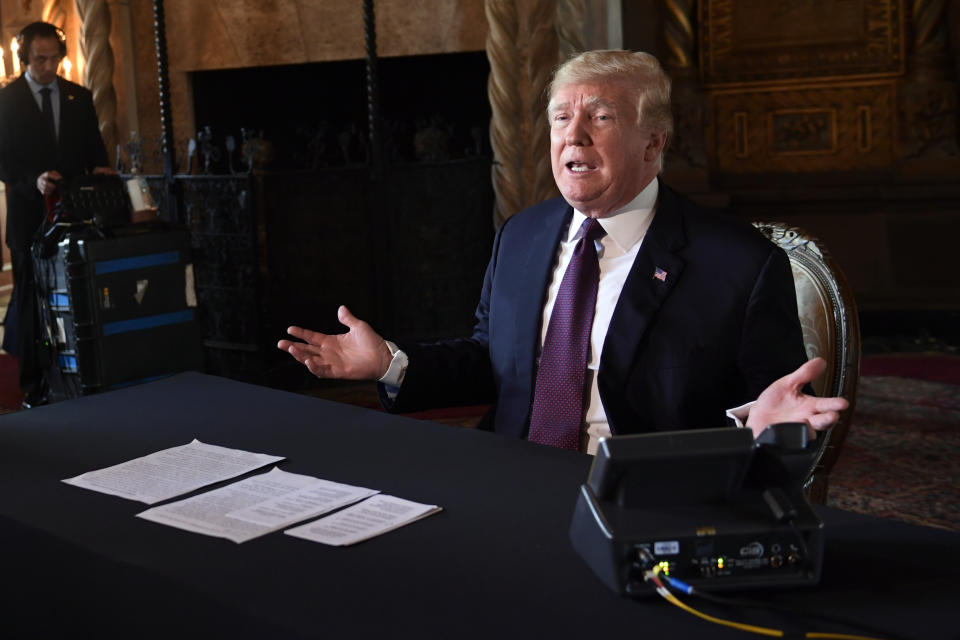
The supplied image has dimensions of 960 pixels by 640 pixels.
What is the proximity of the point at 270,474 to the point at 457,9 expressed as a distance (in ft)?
17.0

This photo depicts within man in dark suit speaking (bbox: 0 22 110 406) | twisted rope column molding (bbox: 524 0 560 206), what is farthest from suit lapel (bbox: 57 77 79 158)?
twisted rope column molding (bbox: 524 0 560 206)

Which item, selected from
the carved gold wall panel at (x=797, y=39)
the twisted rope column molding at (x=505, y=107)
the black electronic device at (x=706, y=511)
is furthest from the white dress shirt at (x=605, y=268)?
the carved gold wall panel at (x=797, y=39)

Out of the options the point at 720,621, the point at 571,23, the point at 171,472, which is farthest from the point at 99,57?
the point at 720,621

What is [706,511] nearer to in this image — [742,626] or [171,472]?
[742,626]

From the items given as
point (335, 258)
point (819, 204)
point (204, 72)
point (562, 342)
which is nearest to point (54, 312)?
point (335, 258)

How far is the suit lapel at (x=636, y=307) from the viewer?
2.17m

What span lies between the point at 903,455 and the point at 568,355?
2.40m

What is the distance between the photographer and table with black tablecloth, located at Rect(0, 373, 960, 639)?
1.23m

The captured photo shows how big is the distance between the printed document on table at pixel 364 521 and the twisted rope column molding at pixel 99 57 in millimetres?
5676

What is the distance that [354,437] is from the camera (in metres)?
1.98

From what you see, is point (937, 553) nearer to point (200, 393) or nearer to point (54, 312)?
point (200, 393)

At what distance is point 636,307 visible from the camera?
2.19 m

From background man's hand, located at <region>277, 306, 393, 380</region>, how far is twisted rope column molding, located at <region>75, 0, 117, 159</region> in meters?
5.06

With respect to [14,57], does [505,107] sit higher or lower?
lower
